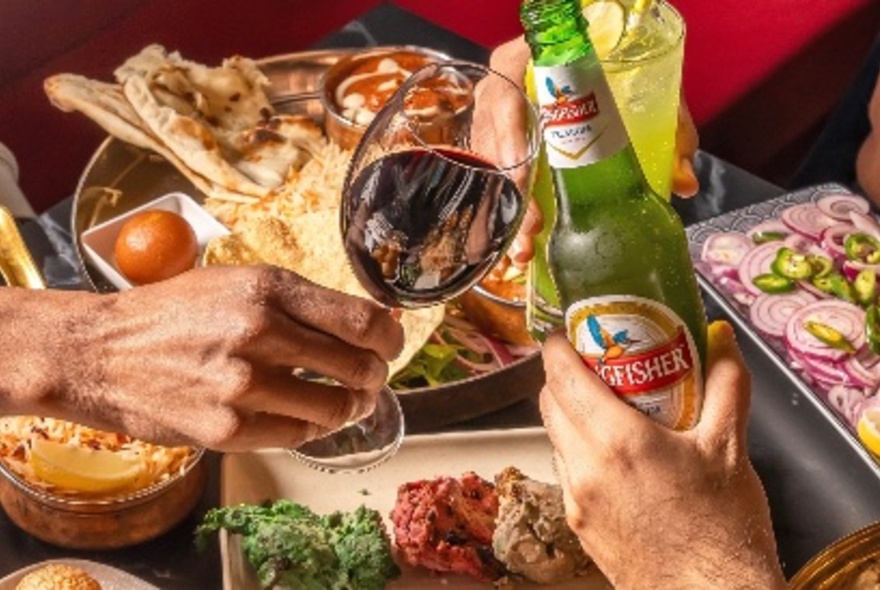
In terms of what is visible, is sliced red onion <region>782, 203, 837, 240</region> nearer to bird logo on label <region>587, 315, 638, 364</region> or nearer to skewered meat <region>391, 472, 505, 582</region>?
skewered meat <region>391, 472, 505, 582</region>

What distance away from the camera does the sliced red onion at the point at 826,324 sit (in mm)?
1804

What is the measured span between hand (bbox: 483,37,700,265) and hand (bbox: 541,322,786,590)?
241 mm

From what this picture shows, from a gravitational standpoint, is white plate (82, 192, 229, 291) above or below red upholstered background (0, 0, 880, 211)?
above

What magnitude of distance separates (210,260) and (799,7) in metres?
1.96

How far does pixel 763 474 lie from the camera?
1.57 m

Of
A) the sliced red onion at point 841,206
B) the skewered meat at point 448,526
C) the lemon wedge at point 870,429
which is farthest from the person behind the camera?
the sliced red onion at point 841,206

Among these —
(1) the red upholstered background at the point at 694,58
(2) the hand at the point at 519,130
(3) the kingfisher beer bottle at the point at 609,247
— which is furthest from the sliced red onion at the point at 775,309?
(1) the red upholstered background at the point at 694,58

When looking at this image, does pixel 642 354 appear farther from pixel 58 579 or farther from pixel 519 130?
pixel 58 579

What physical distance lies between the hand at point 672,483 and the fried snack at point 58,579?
21.1 inches

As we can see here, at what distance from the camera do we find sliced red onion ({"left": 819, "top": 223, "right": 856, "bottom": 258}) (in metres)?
1.95

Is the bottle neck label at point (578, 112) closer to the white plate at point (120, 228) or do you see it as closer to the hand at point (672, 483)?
the hand at point (672, 483)

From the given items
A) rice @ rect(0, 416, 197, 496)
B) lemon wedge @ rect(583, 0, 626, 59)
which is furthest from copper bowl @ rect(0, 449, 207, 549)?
lemon wedge @ rect(583, 0, 626, 59)

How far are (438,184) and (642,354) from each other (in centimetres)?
23

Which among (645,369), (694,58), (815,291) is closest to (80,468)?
(645,369)
